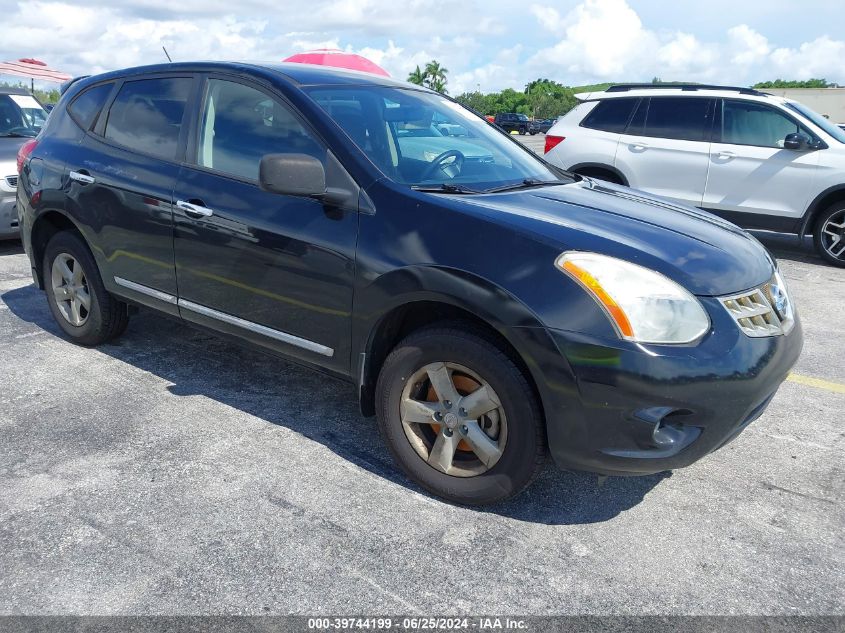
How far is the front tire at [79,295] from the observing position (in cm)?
436

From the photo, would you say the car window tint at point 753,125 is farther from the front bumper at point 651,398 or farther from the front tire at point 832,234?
the front bumper at point 651,398

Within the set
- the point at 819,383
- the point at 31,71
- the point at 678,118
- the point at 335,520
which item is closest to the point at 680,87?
the point at 678,118

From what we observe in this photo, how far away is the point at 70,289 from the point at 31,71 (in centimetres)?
1686

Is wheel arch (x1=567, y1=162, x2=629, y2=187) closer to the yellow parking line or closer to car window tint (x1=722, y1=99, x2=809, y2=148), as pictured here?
car window tint (x1=722, y1=99, x2=809, y2=148)

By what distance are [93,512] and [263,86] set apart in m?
2.02

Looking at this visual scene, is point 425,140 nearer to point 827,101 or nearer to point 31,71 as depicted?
point 31,71

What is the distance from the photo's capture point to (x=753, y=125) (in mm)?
7992

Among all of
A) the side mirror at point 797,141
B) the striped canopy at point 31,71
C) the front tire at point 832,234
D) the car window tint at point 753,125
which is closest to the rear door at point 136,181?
the car window tint at point 753,125

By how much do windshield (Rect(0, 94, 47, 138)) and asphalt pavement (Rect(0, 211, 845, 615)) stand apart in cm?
512

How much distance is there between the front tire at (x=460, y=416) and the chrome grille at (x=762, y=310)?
2.64ft

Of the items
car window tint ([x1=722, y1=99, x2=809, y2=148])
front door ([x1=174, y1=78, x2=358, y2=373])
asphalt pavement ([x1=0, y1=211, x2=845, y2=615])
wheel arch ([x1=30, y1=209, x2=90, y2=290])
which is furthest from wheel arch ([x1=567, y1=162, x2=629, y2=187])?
wheel arch ([x1=30, y1=209, x2=90, y2=290])

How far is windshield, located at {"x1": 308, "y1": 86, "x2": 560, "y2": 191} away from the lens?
326cm

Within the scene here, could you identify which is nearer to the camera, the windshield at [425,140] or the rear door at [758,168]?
the windshield at [425,140]

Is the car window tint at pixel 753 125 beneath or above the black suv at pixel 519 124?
above
